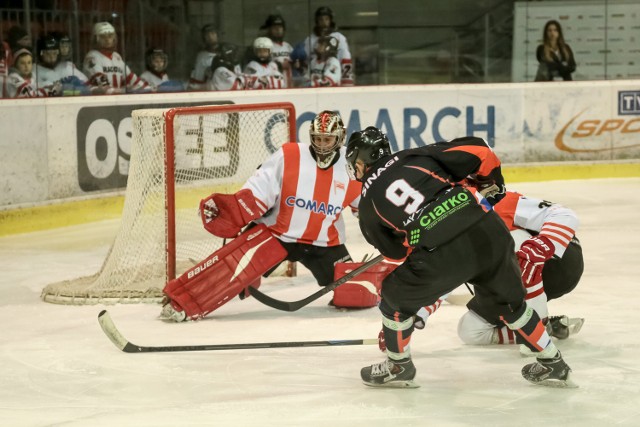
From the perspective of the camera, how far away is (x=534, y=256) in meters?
3.83

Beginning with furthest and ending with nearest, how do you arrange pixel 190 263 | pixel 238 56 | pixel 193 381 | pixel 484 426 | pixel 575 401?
pixel 238 56 → pixel 190 263 → pixel 193 381 → pixel 575 401 → pixel 484 426

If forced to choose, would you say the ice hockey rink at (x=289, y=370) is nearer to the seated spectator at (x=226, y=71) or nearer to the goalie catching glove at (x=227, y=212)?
the goalie catching glove at (x=227, y=212)

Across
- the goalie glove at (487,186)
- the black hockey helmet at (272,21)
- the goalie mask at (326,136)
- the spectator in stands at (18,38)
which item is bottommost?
the goalie glove at (487,186)

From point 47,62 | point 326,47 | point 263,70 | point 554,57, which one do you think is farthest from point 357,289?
point 554,57

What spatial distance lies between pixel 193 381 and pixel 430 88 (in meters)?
5.39

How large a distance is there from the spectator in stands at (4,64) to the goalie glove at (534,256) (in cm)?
411

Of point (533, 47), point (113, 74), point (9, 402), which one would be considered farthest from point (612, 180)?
point (9, 402)

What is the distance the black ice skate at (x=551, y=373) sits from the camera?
139 inches

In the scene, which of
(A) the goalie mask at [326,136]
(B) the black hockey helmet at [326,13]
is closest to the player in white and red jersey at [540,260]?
(A) the goalie mask at [326,136]

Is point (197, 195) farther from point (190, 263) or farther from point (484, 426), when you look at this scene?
point (484, 426)

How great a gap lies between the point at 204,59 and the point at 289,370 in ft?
15.7

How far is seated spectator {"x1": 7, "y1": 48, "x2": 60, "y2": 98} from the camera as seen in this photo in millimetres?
7047

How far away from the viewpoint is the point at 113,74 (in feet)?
25.2

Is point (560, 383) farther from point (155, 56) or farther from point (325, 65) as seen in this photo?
point (325, 65)
